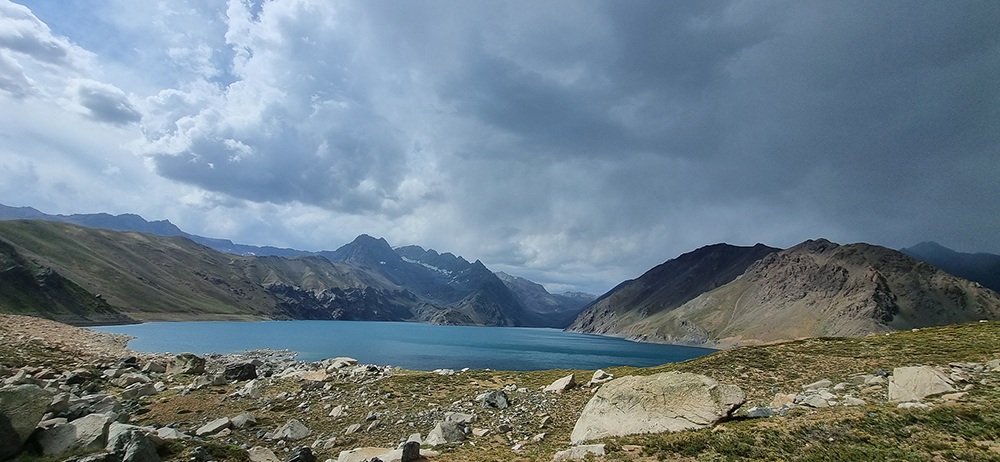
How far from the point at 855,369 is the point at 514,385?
29.0 m

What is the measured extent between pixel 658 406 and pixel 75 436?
1026 inches

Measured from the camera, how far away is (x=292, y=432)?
25.4 m

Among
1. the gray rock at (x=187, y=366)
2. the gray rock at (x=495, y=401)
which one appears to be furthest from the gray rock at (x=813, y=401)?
the gray rock at (x=187, y=366)

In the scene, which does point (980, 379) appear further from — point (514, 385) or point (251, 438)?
point (251, 438)

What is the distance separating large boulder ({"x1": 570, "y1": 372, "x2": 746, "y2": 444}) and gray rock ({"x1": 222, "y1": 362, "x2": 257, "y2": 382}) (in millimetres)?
37361

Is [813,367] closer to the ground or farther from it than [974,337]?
closer to the ground

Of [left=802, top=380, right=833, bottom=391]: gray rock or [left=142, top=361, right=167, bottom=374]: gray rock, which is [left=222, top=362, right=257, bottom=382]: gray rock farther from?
[left=802, top=380, right=833, bottom=391]: gray rock

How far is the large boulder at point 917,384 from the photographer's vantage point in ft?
69.3

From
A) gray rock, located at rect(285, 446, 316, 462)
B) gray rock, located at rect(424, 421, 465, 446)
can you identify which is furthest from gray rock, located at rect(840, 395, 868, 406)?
gray rock, located at rect(285, 446, 316, 462)

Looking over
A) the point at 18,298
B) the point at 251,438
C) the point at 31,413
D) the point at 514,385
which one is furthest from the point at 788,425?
the point at 18,298

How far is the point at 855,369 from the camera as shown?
1286 inches

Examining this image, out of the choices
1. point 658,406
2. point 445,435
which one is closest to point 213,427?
point 445,435

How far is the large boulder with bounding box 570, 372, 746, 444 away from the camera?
20359 millimetres

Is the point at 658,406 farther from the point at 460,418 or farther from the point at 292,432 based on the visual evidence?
the point at 292,432
